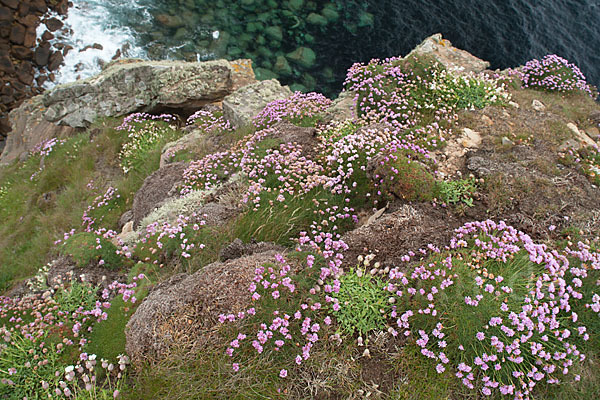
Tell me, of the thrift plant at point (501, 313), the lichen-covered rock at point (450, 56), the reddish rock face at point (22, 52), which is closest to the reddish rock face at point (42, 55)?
the reddish rock face at point (22, 52)

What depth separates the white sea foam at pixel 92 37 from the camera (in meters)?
18.6

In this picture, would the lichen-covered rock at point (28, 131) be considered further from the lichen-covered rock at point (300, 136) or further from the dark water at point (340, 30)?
the lichen-covered rock at point (300, 136)

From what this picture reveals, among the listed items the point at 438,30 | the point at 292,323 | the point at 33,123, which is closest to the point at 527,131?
the point at 292,323

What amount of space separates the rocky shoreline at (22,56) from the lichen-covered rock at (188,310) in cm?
1854

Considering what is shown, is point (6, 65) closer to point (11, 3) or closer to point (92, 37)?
A: point (11, 3)

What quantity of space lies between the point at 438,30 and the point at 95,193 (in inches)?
639

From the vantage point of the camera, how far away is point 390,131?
713 centimetres

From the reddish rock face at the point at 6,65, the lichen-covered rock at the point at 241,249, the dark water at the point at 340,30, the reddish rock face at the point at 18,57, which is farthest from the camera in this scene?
the reddish rock face at the point at 18,57

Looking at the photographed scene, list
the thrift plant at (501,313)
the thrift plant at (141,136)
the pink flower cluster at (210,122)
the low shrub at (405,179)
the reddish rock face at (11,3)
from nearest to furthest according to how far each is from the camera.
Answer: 1. the thrift plant at (501,313)
2. the low shrub at (405,179)
3. the pink flower cluster at (210,122)
4. the thrift plant at (141,136)
5. the reddish rock face at (11,3)

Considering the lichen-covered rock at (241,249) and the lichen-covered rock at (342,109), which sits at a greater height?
the lichen-covered rock at (241,249)

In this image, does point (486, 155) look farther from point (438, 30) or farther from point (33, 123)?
point (33, 123)

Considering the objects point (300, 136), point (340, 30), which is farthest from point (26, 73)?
point (300, 136)

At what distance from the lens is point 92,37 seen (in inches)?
762

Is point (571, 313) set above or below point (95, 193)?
above
